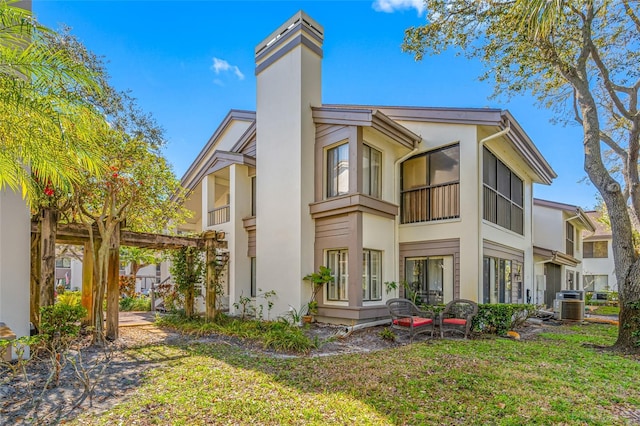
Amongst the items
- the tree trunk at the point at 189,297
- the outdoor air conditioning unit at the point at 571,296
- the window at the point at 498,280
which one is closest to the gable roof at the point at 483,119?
the window at the point at 498,280

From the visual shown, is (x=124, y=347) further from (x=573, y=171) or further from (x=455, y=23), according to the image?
(x=573, y=171)

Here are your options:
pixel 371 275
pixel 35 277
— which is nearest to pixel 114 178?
pixel 35 277

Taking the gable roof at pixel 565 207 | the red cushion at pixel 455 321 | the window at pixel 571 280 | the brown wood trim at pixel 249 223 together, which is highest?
the gable roof at pixel 565 207

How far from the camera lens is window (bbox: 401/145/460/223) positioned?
37.8 feet

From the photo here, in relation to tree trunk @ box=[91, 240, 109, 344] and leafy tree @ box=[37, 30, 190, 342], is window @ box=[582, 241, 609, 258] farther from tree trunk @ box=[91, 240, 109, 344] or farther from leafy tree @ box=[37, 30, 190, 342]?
tree trunk @ box=[91, 240, 109, 344]

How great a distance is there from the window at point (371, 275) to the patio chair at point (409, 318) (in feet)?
2.56

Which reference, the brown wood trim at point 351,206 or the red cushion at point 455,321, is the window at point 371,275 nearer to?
the brown wood trim at point 351,206

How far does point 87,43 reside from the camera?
9109 millimetres

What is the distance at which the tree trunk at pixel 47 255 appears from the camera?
316 inches

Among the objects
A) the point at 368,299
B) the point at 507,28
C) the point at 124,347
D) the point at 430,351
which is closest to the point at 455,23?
the point at 507,28

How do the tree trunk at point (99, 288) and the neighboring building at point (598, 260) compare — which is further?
the neighboring building at point (598, 260)

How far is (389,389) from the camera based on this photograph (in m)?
5.36

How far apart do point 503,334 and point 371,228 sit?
4568 millimetres

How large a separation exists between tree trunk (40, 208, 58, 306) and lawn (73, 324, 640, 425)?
2398 millimetres
